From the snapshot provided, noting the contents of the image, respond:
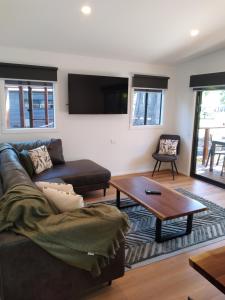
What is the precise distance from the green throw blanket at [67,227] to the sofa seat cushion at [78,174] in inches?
67.3

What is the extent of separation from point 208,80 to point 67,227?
4.00 m

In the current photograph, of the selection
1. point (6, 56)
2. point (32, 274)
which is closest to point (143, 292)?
point (32, 274)

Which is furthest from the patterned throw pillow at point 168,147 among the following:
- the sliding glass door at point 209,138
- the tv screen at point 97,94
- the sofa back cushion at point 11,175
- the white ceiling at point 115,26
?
the sofa back cushion at point 11,175

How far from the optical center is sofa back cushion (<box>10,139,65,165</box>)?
12.6ft

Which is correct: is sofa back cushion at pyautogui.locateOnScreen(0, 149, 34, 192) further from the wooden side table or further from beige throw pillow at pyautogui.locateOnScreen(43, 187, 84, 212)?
the wooden side table

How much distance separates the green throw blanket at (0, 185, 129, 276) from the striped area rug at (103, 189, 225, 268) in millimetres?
788

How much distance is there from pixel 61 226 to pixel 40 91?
330 centimetres

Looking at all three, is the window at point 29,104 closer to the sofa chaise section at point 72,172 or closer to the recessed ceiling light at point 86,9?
the sofa chaise section at point 72,172

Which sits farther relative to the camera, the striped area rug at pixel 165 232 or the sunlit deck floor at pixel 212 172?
the sunlit deck floor at pixel 212 172

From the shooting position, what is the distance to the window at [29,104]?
4.07 metres

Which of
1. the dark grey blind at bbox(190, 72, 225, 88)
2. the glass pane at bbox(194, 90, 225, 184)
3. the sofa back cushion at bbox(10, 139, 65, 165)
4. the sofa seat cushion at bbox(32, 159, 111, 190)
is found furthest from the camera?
the glass pane at bbox(194, 90, 225, 184)

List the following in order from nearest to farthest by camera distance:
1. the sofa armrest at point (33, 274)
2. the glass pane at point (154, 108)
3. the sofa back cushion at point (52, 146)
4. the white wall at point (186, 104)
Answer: the sofa armrest at point (33, 274)
the sofa back cushion at point (52, 146)
the white wall at point (186, 104)
the glass pane at point (154, 108)

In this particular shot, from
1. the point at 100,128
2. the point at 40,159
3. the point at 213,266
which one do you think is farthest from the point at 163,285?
the point at 100,128

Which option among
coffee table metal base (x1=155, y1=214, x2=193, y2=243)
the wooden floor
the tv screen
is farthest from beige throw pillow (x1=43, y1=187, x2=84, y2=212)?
the tv screen
